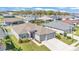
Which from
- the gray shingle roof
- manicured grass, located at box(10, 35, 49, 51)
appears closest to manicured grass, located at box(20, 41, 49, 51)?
manicured grass, located at box(10, 35, 49, 51)

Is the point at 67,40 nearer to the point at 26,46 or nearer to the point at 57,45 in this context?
the point at 57,45

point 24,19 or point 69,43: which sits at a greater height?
point 24,19

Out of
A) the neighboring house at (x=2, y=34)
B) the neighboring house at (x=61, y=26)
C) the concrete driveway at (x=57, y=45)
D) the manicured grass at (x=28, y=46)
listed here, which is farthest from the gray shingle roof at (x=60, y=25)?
the neighboring house at (x=2, y=34)
